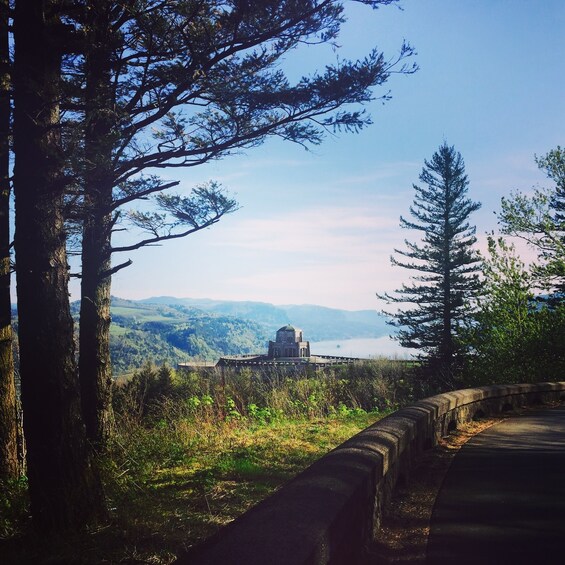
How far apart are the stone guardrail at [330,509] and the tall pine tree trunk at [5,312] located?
4.90m

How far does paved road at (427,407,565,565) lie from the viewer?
3320 mm

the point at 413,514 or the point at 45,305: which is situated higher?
the point at 45,305

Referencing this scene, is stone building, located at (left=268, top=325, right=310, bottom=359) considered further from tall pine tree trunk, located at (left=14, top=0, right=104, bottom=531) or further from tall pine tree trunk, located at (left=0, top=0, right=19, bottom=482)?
tall pine tree trunk, located at (left=14, top=0, right=104, bottom=531)

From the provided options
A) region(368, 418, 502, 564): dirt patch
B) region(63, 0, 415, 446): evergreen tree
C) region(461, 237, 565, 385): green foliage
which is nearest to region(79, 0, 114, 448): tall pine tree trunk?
Result: region(63, 0, 415, 446): evergreen tree

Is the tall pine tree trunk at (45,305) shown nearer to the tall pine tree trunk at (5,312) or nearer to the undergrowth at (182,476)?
the undergrowth at (182,476)

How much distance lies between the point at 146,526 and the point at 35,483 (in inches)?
42.5

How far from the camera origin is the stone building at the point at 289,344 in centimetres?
6159

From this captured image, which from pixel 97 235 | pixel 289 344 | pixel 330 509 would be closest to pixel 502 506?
pixel 330 509

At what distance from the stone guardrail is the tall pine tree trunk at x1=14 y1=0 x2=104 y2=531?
2390 mm

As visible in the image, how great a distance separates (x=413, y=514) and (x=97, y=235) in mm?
6550

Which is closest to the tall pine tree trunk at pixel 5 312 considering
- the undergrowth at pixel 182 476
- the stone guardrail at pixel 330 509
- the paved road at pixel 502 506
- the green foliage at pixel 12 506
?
the green foliage at pixel 12 506

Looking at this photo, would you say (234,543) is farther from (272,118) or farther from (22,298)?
(272,118)

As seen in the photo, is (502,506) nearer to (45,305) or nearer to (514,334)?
(45,305)

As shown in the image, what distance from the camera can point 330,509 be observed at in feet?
8.70
